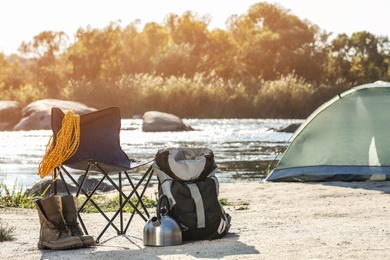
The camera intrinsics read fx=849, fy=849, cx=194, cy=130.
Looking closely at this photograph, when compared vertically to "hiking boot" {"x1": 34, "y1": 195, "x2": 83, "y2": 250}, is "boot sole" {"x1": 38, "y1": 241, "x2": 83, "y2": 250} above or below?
below

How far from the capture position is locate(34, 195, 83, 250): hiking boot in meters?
6.10

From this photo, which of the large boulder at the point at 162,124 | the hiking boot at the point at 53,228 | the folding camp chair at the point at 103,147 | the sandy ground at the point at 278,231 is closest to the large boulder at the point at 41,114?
the large boulder at the point at 162,124

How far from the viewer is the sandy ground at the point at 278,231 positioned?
5.68 meters

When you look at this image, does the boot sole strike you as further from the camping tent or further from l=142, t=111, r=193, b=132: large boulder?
Answer: l=142, t=111, r=193, b=132: large boulder

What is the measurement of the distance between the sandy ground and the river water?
69.8 inches

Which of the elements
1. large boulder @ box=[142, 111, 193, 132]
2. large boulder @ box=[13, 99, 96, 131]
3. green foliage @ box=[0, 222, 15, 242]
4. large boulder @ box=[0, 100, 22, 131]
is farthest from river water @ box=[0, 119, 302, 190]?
green foliage @ box=[0, 222, 15, 242]

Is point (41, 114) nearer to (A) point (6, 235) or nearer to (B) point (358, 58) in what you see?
(A) point (6, 235)

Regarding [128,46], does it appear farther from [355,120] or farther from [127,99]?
[355,120]

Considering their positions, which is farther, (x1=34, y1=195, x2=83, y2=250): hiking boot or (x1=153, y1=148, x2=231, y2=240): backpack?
(x1=153, y1=148, x2=231, y2=240): backpack

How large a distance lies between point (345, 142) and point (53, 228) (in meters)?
5.62

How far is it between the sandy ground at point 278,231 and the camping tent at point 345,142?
87 centimetres

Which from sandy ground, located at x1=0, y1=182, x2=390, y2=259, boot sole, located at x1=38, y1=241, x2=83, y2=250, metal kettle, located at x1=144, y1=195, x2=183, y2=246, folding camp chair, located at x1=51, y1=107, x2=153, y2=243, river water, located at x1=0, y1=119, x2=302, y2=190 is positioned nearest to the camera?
sandy ground, located at x1=0, y1=182, x2=390, y2=259

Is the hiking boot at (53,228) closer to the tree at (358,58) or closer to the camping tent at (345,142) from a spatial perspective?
the camping tent at (345,142)

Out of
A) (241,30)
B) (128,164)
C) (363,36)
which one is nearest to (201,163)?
(128,164)
